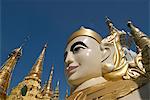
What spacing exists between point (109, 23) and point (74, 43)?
1.58 metres

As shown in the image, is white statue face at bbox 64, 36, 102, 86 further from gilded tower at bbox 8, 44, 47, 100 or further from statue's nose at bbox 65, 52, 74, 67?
gilded tower at bbox 8, 44, 47, 100

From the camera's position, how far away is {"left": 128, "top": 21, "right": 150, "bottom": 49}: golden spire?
2967 millimetres

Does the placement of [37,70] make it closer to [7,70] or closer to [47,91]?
[47,91]

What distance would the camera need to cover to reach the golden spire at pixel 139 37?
2.97 meters

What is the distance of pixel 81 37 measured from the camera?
11.4 ft

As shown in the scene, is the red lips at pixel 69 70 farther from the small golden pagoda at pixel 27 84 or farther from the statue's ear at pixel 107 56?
the small golden pagoda at pixel 27 84

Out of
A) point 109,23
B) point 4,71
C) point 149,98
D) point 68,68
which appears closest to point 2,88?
point 4,71

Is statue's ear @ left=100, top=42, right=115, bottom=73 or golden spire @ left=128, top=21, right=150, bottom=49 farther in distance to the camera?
statue's ear @ left=100, top=42, right=115, bottom=73

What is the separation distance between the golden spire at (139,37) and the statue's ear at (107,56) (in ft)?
1.46

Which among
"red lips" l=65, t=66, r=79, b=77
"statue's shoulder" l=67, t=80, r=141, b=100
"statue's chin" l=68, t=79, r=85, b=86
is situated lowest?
"statue's shoulder" l=67, t=80, r=141, b=100

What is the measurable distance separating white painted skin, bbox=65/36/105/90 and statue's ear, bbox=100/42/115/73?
0.13ft

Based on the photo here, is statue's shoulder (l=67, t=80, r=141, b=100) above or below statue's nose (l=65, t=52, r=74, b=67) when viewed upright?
below

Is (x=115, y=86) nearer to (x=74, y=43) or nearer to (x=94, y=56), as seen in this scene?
(x=94, y=56)

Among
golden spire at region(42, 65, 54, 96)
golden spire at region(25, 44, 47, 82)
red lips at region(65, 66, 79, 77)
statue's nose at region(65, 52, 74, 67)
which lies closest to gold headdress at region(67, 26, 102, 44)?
statue's nose at region(65, 52, 74, 67)
